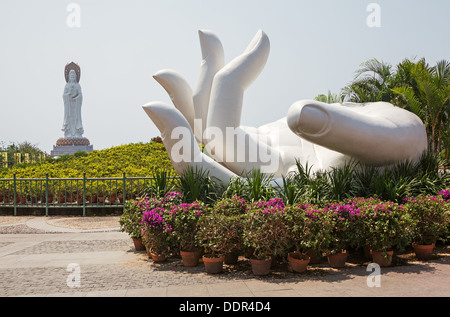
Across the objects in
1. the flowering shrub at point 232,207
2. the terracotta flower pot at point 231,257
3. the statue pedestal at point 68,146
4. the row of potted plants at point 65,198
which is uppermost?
the statue pedestal at point 68,146

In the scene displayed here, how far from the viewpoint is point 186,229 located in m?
5.67

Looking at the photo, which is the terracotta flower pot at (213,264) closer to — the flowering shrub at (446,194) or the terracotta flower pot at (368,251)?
the terracotta flower pot at (368,251)

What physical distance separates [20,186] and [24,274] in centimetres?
887

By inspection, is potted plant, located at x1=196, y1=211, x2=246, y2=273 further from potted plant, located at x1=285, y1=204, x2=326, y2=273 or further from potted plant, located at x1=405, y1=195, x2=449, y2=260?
potted plant, located at x1=405, y1=195, x2=449, y2=260

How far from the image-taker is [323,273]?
209 inches

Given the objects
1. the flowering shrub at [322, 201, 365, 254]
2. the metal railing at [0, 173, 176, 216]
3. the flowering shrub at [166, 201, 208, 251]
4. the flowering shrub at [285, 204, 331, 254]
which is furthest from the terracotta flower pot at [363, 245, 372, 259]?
the metal railing at [0, 173, 176, 216]

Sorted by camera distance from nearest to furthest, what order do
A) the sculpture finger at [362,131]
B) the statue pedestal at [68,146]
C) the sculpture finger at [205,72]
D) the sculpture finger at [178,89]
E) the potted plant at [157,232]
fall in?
1. the potted plant at [157,232]
2. the sculpture finger at [362,131]
3. the sculpture finger at [205,72]
4. the sculpture finger at [178,89]
5. the statue pedestal at [68,146]

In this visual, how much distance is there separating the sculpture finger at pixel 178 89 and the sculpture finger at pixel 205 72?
1.32 feet

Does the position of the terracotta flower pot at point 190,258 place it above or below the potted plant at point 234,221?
below

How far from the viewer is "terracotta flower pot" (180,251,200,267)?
5781mm

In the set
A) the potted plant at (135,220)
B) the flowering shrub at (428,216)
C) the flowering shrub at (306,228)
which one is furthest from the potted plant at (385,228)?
the potted plant at (135,220)

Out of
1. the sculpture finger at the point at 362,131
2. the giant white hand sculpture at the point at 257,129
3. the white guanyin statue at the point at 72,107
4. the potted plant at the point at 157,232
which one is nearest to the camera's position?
the potted plant at the point at 157,232

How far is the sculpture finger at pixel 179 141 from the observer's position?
6.84m

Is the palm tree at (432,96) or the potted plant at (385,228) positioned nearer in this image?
the potted plant at (385,228)
